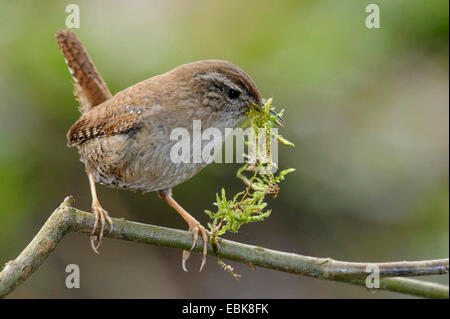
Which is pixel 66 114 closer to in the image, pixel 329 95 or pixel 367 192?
pixel 329 95

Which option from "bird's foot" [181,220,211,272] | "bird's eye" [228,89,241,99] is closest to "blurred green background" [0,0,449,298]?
"bird's foot" [181,220,211,272]

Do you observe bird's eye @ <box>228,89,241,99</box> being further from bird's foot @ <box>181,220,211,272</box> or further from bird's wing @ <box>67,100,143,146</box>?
bird's foot @ <box>181,220,211,272</box>

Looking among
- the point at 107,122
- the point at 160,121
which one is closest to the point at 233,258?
the point at 160,121

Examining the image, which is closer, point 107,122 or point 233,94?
point 233,94

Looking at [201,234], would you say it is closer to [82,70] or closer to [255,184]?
[255,184]

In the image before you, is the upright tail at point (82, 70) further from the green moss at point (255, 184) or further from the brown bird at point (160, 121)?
the green moss at point (255, 184)

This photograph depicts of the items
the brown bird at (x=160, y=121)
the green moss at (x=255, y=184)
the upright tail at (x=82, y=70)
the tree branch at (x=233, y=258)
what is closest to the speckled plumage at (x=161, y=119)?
the brown bird at (x=160, y=121)

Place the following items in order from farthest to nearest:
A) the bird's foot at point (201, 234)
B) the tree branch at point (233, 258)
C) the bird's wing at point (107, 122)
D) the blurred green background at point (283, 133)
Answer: the blurred green background at point (283, 133)
the bird's wing at point (107, 122)
the bird's foot at point (201, 234)
the tree branch at point (233, 258)
